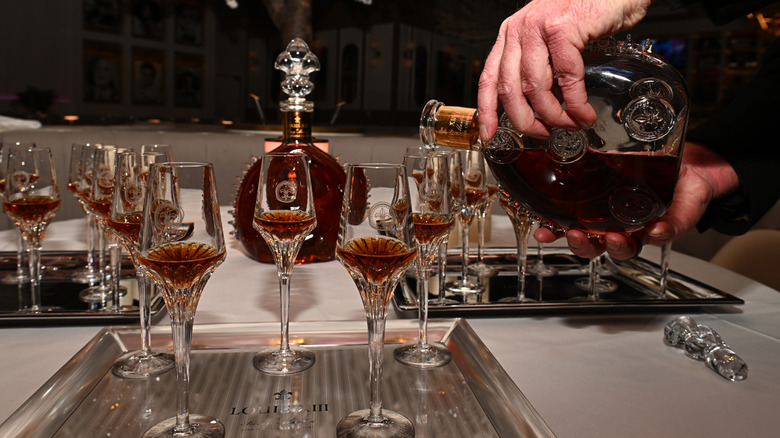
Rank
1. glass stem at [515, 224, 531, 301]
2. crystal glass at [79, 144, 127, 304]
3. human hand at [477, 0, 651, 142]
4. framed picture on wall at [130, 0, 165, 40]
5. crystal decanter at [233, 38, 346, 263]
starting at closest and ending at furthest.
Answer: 1. human hand at [477, 0, 651, 142]
2. crystal glass at [79, 144, 127, 304]
3. glass stem at [515, 224, 531, 301]
4. crystal decanter at [233, 38, 346, 263]
5. framed picture on wall at [130, 0, 165, 40]

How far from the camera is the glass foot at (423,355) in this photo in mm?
857

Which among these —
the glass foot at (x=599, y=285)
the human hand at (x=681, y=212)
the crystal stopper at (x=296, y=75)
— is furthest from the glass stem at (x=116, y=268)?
the glass foot at (x=599, y=285)

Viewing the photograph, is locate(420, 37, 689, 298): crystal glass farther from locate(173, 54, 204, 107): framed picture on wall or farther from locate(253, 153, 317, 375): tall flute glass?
locate(173, 54, 204, 107): framed picture on wall

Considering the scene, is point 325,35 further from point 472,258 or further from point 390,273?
point 390,273

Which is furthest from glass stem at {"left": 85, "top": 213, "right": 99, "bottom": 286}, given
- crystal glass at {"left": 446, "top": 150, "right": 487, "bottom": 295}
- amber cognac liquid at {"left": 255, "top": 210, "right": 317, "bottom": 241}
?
crystal glass at {"left": 446, "top": 150, "right": 487, "bottom": 295}

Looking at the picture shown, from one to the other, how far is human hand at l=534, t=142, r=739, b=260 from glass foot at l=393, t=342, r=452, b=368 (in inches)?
12.0

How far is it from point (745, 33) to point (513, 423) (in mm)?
3758

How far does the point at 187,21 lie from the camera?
442 cm

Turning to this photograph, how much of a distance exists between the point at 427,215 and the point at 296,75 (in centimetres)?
55

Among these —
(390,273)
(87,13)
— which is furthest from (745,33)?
(87,13)

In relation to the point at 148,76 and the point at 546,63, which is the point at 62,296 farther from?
the point at 148,76

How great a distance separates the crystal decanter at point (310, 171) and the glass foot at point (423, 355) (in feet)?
1.42

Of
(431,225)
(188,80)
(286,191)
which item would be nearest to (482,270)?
(431,225)

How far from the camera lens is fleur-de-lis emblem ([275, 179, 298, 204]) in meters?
0.89
